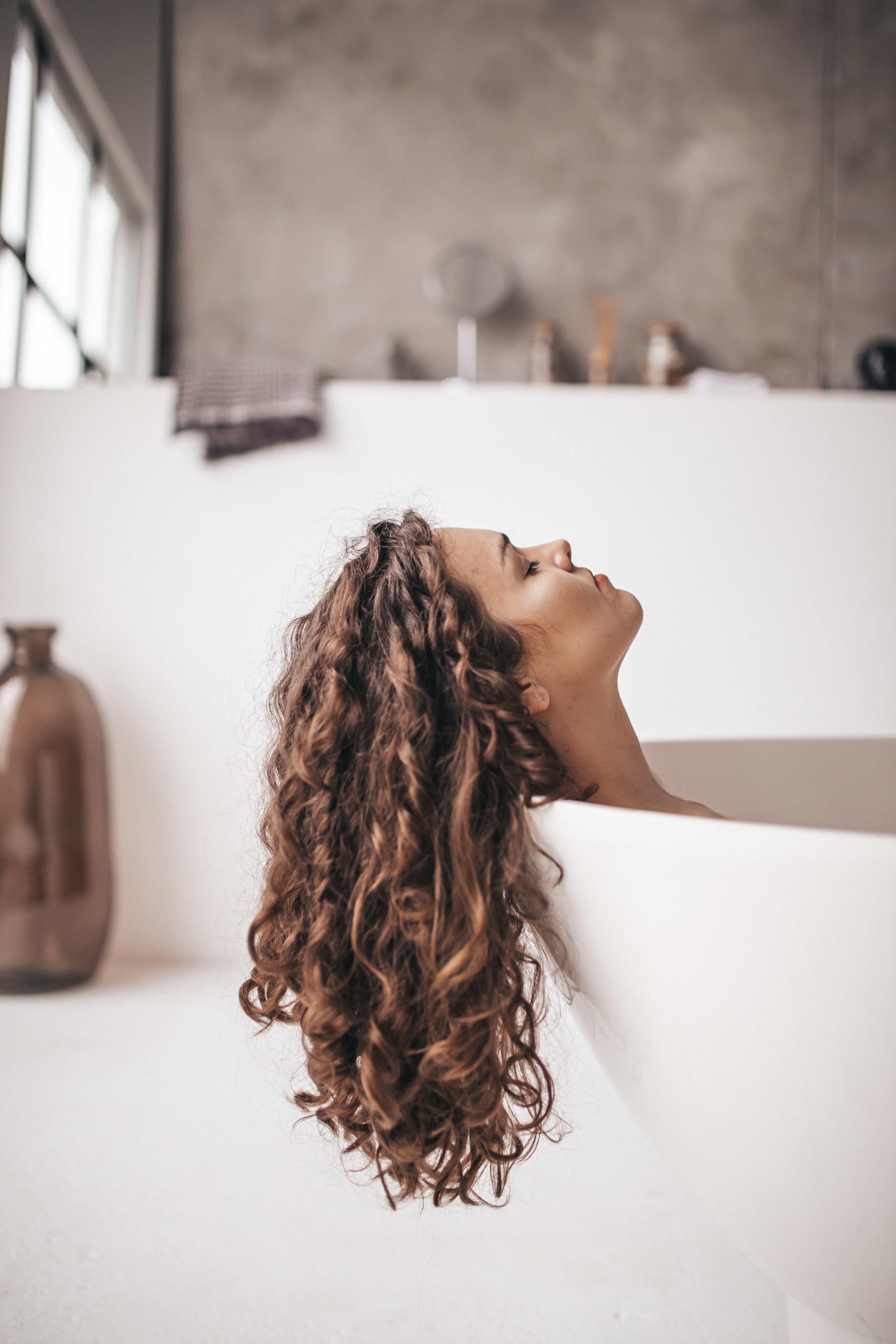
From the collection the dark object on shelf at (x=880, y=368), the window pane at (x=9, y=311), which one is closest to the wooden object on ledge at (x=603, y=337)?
the dark object on shelf at (x=880, y=368)

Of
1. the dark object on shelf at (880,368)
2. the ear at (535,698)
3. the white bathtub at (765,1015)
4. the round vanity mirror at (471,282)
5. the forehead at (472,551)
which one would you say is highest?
the round vanity mirror at (471,282)

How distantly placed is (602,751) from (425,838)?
0.22m

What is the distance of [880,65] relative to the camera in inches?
123

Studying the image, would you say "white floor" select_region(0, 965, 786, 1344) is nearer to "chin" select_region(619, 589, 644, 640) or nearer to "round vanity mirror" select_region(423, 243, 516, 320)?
"chin" select_region(619, 589, 644, 640)

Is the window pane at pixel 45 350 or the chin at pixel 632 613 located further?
the window pane at pixel 45 350

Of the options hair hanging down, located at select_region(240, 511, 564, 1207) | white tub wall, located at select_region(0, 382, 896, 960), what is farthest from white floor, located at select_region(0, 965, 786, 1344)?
white tub wall, located at select_region(0, 382, 896, 960)

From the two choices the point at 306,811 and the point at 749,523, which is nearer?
the point at 306,811

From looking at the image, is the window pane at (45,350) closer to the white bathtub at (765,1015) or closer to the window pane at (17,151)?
the window pane at (17,151)

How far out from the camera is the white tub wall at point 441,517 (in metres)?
1.89

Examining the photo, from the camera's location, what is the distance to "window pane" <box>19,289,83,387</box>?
240cm

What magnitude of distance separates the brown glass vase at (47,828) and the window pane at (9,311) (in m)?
0.90

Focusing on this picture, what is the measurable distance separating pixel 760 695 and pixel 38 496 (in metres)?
1.50

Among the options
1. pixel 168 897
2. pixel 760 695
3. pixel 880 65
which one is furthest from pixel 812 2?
pixel 168 897

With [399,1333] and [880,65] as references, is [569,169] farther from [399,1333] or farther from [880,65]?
[399,1333]
